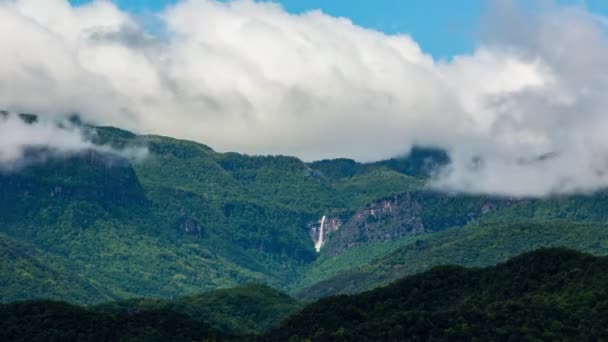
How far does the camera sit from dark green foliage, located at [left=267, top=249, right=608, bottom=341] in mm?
175125

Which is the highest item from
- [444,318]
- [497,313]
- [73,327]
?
[497,313]

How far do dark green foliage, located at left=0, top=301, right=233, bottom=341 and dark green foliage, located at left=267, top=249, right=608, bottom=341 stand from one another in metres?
15.8

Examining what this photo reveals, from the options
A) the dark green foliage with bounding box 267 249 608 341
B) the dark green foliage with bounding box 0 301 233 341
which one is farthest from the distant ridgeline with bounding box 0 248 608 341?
the dark green foliage with bounding box 0 301 233 341

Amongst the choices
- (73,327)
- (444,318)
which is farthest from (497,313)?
(73,327)

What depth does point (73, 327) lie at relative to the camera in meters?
193

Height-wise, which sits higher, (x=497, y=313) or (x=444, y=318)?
(x=497, y=313)

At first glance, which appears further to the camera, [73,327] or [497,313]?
[73,327]

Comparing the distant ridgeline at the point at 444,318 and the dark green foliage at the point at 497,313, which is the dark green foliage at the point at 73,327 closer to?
the distant ridgeline at the point at 444,318

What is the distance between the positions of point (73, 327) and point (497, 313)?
Result: 192 feet

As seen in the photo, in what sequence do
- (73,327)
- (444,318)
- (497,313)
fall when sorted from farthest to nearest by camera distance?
1. (73,327)
2. (497,313)
3. (444,318)

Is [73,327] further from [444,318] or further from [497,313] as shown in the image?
[497,313]


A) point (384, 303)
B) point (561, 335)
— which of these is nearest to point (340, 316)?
point (384, 303)

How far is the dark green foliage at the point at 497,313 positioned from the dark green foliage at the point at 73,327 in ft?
51.7

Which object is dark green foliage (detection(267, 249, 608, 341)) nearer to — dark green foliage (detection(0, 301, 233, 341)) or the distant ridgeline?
the distant ridgeline
